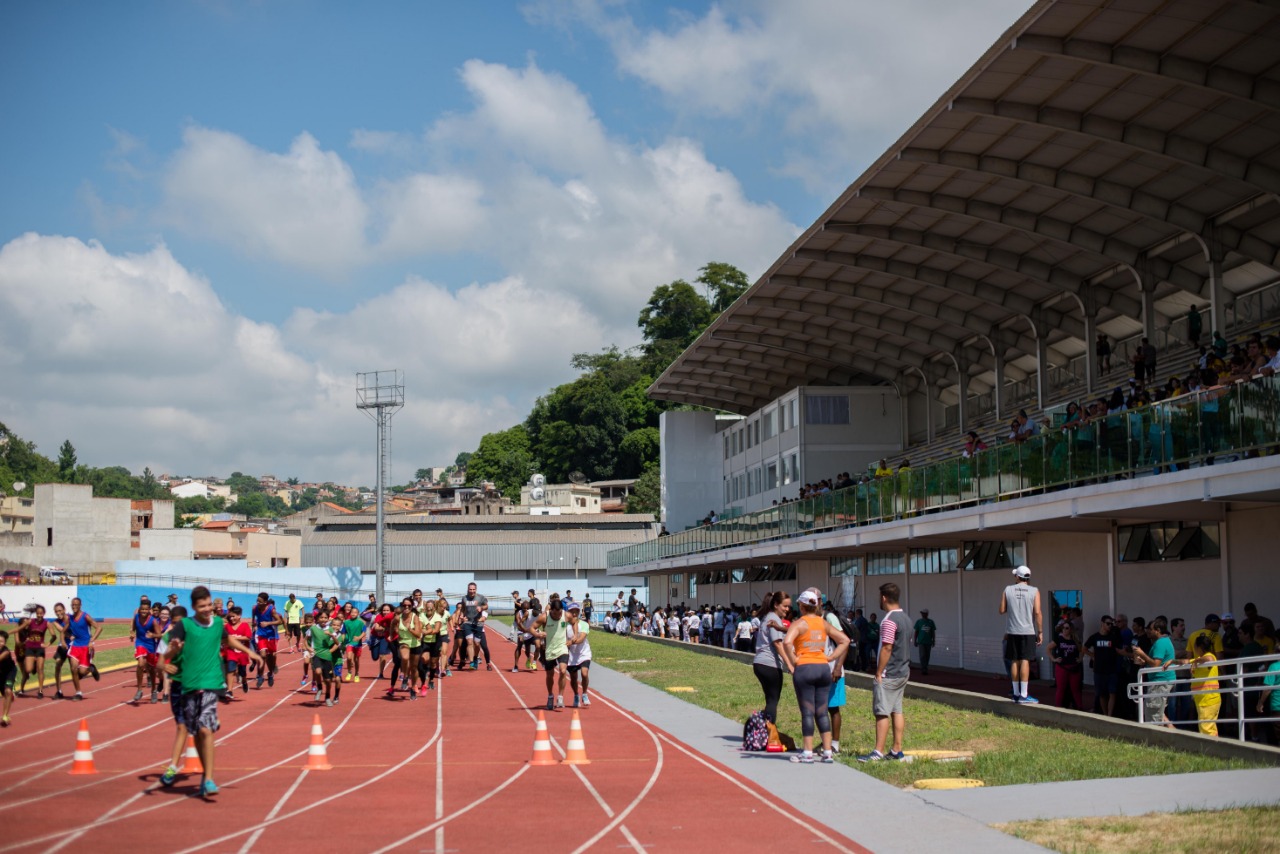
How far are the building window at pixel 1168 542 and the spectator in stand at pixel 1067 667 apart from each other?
3775 mm

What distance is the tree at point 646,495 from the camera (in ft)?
353

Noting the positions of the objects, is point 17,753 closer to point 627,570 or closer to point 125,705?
point 125,705

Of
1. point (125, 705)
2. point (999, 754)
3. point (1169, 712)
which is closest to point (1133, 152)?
point (1169, 712)

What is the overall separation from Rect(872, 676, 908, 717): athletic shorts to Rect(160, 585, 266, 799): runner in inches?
252

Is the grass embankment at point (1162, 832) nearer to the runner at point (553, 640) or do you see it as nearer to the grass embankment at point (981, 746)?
the grass embankment at point (981, 746)

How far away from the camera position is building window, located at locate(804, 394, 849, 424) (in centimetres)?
4853

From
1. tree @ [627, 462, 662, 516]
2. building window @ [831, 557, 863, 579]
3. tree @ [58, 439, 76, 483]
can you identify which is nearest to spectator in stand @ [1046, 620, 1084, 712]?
building window @ [831, 557, 863, 579]

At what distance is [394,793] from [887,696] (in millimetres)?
5165

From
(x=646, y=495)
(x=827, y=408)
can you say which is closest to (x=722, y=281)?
(x=646, y=495)

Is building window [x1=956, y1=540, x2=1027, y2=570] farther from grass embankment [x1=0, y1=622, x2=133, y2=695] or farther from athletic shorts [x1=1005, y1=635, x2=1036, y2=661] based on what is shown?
grass embankment [x1=0, y1=622, x2=133, y2=695]

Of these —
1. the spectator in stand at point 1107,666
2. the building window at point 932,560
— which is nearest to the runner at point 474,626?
the building window at point 932,560

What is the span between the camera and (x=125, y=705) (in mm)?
23031

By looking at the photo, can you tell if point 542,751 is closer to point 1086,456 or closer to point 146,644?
point 1086,456

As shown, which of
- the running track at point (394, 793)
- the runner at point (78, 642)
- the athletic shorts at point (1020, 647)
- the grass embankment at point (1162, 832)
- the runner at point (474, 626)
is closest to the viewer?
the grass embankment at point (1162, 832)
